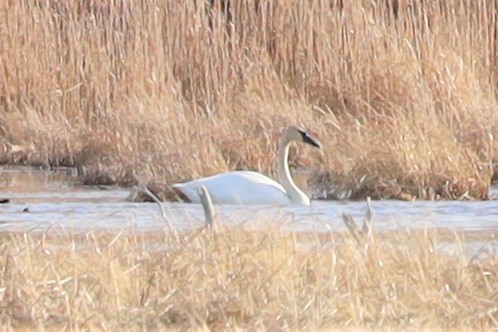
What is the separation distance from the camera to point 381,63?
1237cm

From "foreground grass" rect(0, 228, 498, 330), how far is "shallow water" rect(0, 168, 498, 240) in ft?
4.71

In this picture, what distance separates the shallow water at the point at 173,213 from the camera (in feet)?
27.6

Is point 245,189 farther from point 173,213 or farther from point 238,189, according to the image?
point 173,213

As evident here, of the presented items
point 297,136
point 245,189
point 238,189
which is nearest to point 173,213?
point 238,189

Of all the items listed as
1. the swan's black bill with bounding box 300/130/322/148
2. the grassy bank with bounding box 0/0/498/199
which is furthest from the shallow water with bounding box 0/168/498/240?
the swan's black bill with bounding box 300/130/322/148

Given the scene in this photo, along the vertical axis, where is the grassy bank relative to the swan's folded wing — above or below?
above

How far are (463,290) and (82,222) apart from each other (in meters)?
3.49

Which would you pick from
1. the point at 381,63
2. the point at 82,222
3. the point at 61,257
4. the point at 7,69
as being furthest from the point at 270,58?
the point at 61,257

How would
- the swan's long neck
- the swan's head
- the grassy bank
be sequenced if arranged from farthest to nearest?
the grassy bank < the swan's head < the swan's long neck

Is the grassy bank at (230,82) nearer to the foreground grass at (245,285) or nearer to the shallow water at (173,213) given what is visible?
the shallow water at (173,213)

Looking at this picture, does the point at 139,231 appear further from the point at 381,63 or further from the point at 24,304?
the point at 381,63

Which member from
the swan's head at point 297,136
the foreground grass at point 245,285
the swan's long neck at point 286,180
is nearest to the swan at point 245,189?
the swan's long neck at point 286,180

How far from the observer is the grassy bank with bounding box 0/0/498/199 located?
11594mm

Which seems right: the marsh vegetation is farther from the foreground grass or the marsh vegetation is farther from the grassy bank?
the foreground grass
